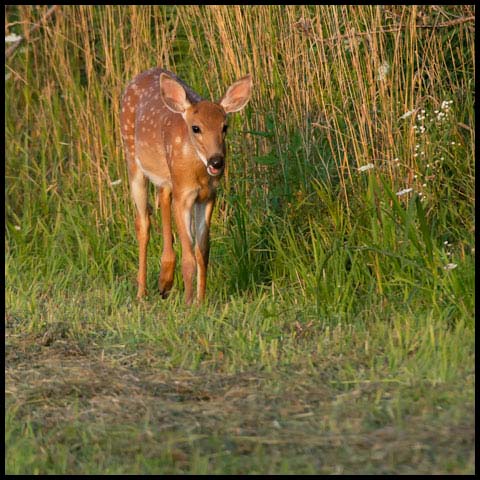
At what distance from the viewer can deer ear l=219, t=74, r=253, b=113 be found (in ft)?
24.2

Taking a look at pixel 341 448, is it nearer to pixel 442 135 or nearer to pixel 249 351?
pixel 249 351

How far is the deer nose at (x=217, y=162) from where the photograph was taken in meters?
7.05

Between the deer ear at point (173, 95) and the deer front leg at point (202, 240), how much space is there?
1.89 feet

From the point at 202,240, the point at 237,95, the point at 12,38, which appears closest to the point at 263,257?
the point at 202,240

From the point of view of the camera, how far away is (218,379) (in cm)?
564

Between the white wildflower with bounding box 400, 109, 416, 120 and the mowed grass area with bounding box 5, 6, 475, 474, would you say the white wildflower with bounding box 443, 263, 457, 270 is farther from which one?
the white wildflower with bounding box 400, 109, 416, 120

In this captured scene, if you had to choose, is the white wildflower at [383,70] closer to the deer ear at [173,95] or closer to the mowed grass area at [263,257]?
the mowed grass area at [263,257]

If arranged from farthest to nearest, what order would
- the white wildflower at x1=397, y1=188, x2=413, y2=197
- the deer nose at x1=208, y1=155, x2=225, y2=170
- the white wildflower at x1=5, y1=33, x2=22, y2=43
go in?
the white wildflower at x1=5, y1=33, x2=22, y2=43, the deer nose at x1=208, y1=155, x2=225, y2=170, the white wildflower at x1=397, y1=188, x2=413, y2=197

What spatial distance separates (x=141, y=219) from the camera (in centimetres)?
812

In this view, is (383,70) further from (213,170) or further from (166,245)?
(166,245)

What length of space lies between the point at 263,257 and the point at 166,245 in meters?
0.59

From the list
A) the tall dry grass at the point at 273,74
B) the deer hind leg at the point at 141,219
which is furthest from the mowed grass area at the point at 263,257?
the deer hind leg at the point at 141,219

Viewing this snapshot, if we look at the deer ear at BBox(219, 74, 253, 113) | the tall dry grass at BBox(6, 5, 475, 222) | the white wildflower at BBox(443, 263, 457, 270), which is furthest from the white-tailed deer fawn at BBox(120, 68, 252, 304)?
the white wildflower at BBox(443, 263, 457, 270)

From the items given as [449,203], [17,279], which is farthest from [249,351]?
[17,279]
